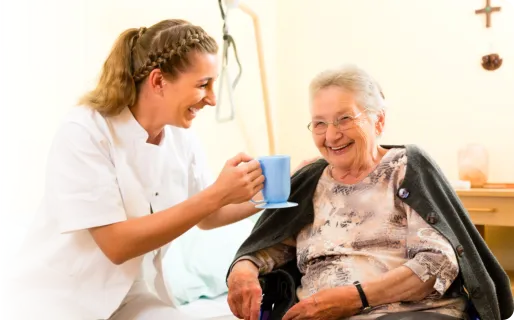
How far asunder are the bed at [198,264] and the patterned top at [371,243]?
0.45 m

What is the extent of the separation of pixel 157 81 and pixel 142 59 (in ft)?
0.23

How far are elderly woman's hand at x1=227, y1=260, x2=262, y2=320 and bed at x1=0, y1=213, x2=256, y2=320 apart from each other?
0.36 metres

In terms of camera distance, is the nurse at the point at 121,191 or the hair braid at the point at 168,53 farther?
the hair braid at the point at 168,53


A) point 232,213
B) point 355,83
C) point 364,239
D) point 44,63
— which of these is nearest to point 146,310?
point 232,213

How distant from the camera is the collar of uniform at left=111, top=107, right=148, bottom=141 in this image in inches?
55.6

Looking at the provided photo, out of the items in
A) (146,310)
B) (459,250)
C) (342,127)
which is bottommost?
(146,310)

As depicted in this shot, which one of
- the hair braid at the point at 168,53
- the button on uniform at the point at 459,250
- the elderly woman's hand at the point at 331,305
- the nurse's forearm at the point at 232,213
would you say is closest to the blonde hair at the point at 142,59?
the hair braid at the point at 168,53

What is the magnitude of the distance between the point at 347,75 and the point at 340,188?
0.30 meters

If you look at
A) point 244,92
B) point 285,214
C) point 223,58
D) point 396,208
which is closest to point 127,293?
point 285,214

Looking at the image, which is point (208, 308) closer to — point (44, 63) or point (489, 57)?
point (44, 63)

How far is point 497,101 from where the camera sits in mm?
2893

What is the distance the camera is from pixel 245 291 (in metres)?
1.36

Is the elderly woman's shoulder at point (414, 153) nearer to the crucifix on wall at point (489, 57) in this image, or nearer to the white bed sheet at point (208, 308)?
the white bed sheet at point (208, 308)

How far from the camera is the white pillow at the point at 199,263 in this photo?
194 cm
